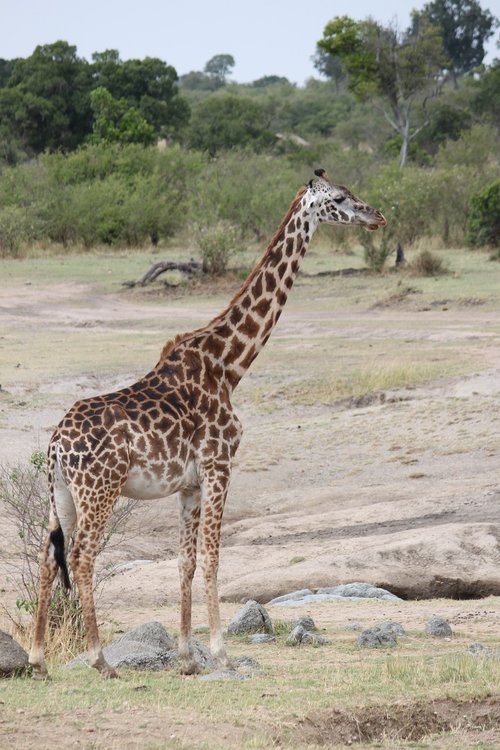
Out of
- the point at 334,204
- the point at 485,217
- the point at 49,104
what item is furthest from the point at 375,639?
the point at 49,104

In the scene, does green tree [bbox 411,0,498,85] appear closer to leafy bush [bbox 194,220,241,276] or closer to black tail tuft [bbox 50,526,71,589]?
leafy bush [bbox 194,220,241,276]

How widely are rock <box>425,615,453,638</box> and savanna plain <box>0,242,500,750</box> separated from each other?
51mm

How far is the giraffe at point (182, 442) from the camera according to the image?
627 centimetres

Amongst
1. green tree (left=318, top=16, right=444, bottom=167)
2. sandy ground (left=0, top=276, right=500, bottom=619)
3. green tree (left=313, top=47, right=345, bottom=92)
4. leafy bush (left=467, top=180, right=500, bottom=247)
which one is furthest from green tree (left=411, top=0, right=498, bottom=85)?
sandy ground (left=0, top=276, right=500, bottom=619)

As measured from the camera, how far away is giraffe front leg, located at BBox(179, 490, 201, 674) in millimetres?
6578

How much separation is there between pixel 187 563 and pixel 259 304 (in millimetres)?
1412

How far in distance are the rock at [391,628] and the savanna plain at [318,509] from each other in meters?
0.10

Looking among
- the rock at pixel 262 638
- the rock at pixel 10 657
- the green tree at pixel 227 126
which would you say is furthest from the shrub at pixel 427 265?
the green tree at pixel 227 126

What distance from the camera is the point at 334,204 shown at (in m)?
7.28

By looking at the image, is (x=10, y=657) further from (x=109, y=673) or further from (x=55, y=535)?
(x=55, y=535)

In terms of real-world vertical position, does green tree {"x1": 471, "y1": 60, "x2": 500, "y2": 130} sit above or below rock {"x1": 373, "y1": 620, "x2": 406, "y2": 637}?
above

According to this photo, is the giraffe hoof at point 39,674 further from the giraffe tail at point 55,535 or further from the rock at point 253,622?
the rock at point 253,622

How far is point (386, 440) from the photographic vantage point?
1373cm

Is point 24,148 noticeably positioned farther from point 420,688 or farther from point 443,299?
point 420,688
